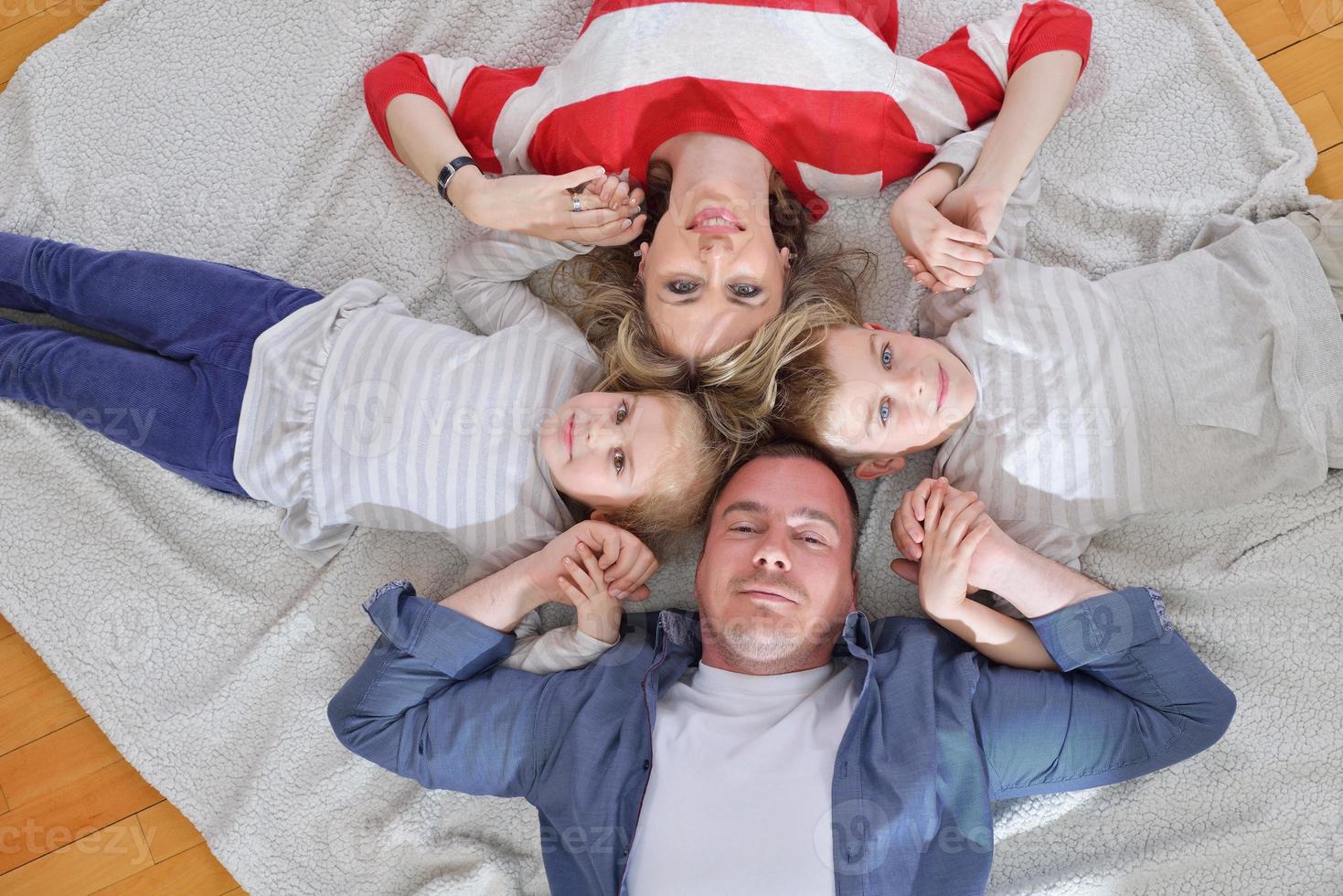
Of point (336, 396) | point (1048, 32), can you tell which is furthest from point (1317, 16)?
point (336, 396)

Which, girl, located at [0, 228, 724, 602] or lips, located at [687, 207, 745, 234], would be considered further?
girl, located at [0, 228, 724, 602]

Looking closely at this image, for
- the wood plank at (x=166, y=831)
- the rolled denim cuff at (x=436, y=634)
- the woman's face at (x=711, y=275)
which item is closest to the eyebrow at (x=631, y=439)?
the woman's face at (x=711, y=275)

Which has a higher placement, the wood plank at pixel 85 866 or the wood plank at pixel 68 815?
the wood plank at pixel 68 815

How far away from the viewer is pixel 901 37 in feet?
6.20

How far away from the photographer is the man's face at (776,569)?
57.2 inches

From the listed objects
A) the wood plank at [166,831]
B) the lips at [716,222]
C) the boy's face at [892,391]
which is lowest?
the wood plank at [166,831]

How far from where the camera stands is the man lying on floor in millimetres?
1404

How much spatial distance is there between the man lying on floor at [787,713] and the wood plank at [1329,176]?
858 mm

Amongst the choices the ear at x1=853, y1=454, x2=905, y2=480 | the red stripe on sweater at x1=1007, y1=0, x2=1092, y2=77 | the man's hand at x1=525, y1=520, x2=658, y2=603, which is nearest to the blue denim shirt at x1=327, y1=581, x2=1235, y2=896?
the man's hand at x1=525, y1=520, x2=658, y2=603

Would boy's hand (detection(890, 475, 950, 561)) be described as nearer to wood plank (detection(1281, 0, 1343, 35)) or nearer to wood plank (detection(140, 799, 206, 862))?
wood plank (detection(1281, 0, 1343, 35))

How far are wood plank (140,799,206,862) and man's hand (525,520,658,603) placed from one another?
83cm

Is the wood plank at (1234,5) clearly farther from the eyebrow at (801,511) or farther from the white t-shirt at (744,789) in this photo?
the white t-shirt at (744,789)

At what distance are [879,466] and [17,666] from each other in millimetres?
1644

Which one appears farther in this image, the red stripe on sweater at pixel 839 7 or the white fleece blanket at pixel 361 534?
the red stripe on sweater at pixel 839 7
